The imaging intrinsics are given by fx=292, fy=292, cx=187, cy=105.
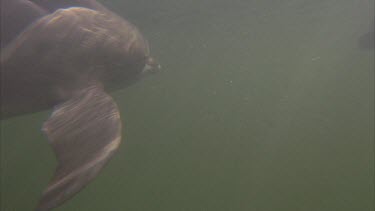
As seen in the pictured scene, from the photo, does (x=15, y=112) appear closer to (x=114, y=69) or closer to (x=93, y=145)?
(x=114, y=69)

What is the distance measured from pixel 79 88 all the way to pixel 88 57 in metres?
0.40

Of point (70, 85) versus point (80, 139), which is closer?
point (80, 139)

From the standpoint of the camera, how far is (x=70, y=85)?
10.8 feet

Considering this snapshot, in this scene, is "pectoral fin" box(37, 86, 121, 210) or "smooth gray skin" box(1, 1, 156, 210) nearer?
"pectoral fin" box(37, 86, 121, 210)

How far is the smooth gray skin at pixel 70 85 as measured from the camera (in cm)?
254

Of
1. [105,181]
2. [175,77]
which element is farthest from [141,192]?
→ [175,77]

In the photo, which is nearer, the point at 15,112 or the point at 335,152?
the point at 15,112

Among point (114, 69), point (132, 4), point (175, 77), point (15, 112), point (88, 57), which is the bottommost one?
point (175, 77)

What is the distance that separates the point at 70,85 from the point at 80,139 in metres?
0.81

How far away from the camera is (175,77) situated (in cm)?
3644

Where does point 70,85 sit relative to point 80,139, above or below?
above

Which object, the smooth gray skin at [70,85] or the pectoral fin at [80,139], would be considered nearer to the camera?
the pectoral fin at [80,139]

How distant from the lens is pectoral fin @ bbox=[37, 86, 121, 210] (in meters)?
2.36

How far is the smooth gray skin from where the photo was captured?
2.54m
